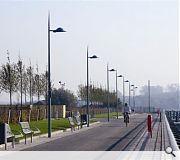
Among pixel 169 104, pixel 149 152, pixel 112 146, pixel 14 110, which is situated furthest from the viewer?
pixel 169 104

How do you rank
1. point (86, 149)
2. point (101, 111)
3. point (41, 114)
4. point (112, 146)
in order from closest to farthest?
point (86, 149) → point (112, 146) → point (41, 114) → point (101, 111)

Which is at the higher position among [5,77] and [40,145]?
[5,77]

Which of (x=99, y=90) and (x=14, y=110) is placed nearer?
(x=14, y=110)

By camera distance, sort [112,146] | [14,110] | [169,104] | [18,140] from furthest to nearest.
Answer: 1. [169,104]
2. [14,110]
3. [18,140]
4. [112,146]

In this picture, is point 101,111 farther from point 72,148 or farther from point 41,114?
point 72,148

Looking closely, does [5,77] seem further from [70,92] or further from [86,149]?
[70,92]

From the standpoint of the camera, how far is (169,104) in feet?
617

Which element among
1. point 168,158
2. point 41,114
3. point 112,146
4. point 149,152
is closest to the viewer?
point 168,158

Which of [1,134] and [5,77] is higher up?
[5,77]

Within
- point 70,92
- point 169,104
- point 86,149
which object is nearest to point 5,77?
point 86,149

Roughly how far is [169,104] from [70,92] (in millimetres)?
84192

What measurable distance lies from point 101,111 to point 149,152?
81794 mm

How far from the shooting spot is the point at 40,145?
954 inches

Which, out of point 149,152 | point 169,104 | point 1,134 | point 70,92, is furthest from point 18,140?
point 169,104
